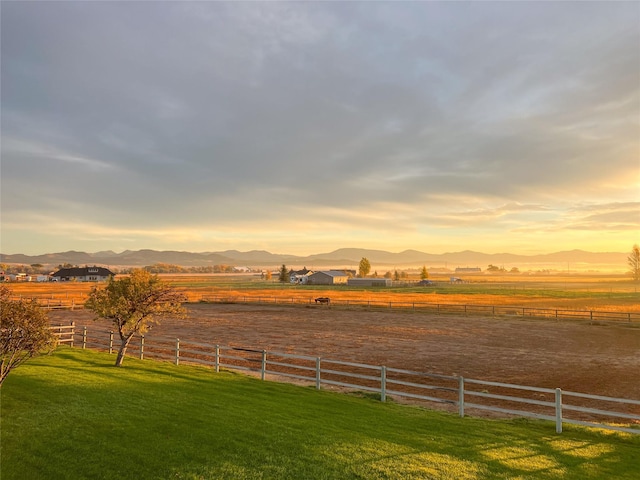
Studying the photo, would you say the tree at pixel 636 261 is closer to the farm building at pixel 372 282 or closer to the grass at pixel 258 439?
the farm building at pixel 372 282

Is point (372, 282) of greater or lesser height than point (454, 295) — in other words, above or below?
above

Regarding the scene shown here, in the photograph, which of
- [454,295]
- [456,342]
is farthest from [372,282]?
[456,342]

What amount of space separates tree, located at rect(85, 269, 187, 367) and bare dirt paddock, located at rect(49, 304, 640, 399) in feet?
18.5

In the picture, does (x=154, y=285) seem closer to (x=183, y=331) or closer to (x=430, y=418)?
(x=430, y=418)

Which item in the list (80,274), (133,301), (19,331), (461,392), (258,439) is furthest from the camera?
(80,274)

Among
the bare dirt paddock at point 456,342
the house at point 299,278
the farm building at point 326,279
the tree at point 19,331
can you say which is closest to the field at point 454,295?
the bare dirt paddock at point 456,342

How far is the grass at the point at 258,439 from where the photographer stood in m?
7.57

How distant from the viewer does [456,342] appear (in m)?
29.6

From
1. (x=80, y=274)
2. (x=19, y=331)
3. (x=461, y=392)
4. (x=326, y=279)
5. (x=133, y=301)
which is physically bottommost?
(x=326, y=279)

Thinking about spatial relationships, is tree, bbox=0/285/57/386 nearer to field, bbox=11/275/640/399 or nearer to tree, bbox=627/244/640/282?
field, bbox=11/275/640/399

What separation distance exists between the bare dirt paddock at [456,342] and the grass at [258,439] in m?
9.26

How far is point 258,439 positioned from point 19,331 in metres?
6.76

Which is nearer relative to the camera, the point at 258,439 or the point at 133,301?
the point at 258,439

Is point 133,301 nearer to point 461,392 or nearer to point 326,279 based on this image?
point 461,392
